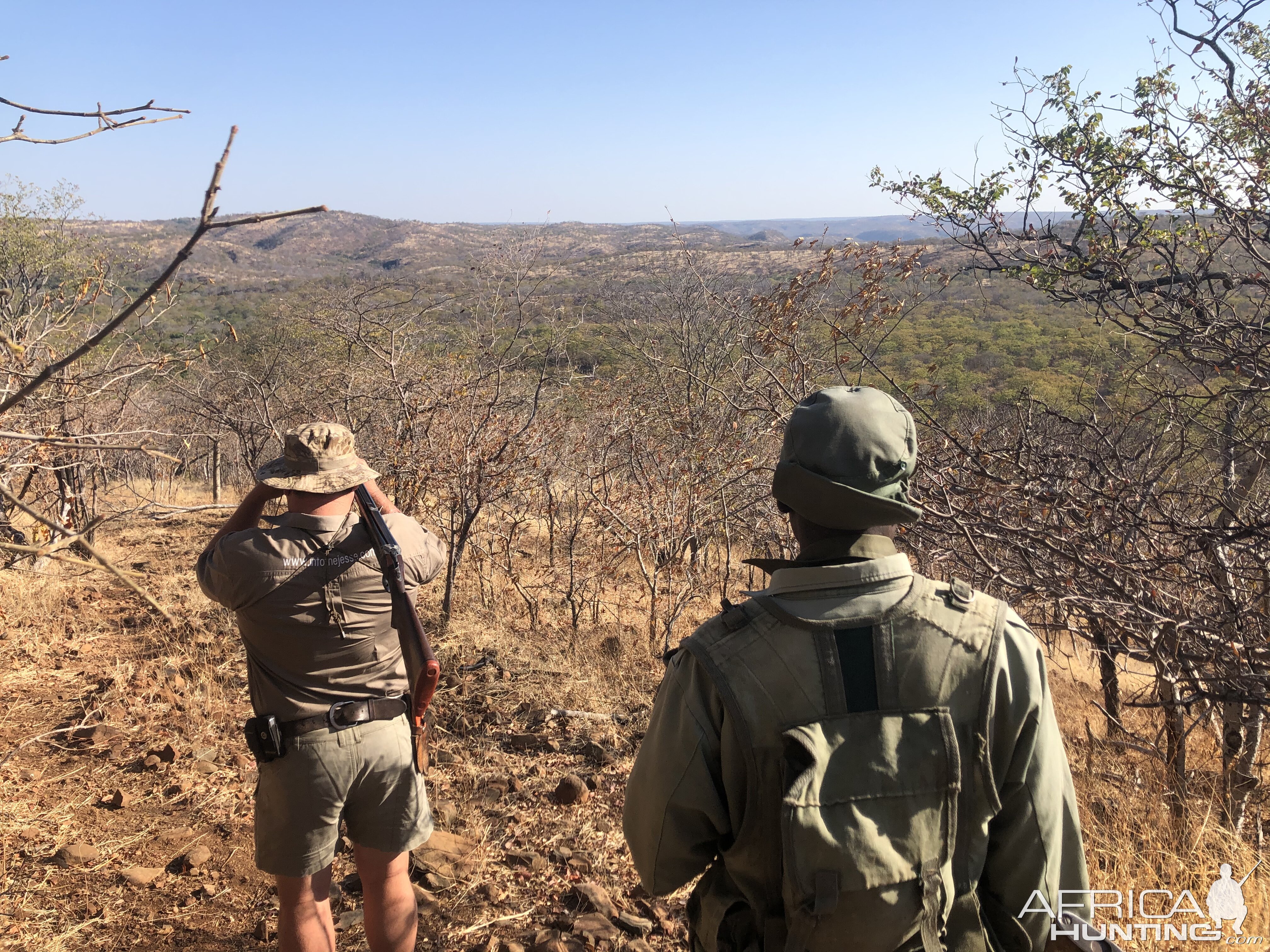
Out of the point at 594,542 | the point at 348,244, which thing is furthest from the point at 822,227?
the point at 348,244

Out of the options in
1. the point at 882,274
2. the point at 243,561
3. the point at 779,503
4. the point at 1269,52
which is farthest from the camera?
the point at 882,274

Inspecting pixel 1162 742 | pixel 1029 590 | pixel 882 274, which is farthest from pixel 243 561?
pixel 1162 742

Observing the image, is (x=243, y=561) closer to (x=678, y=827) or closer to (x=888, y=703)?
(x=678, y=827)

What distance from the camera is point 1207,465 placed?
538 centimetres

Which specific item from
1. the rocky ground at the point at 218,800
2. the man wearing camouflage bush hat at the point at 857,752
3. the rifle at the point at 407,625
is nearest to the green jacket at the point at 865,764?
the man wearing camouflage bush hat at the point at 857,752

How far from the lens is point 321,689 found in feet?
7.51

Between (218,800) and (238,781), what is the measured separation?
0.18 m

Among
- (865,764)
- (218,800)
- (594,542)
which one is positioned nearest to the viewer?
(865,764)

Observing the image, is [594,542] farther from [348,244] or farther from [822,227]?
[348,244]

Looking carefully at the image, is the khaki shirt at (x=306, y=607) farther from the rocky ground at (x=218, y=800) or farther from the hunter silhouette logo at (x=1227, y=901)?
the hunter silhouette logo at (x=1227, y=901)

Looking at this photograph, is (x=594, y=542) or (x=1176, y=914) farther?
(x=594, y=542)

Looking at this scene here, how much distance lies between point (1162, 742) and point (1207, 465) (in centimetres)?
194

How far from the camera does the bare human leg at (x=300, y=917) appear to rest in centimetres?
226

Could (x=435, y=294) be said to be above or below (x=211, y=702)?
above
